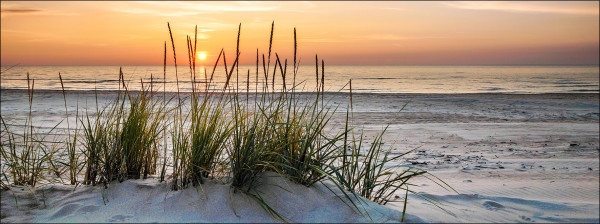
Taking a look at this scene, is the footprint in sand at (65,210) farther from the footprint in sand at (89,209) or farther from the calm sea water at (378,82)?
the calm sea water at (378,82)

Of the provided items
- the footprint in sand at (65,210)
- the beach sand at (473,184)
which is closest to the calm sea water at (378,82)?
the beach sand at (473,184)

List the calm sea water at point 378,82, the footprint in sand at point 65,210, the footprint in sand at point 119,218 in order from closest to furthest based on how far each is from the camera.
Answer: the footprint in sand at point 119,218 → the footprint in sand at point 65,210 → the calm sea water at point 378,82

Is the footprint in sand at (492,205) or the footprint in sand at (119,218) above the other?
the footprint in sand at (119,218)

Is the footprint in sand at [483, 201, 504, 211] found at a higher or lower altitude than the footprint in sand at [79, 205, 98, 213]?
lower

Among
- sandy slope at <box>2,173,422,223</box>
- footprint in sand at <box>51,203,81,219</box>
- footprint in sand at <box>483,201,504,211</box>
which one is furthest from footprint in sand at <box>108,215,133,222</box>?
footprint in sand at <box>483,201,504,211</box>

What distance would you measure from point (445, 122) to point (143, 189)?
823cm

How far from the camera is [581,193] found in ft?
12.6

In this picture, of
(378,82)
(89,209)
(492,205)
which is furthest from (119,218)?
(378,82)

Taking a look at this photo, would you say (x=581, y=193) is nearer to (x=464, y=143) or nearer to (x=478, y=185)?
(x=478, y=185)

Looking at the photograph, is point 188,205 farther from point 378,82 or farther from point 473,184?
point 378,82

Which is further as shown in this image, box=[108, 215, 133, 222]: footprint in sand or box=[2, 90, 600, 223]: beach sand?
box=[2, 90, 600, 223]: beach sand

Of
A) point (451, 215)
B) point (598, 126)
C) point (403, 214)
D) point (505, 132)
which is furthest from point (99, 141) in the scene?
point (598, 126)

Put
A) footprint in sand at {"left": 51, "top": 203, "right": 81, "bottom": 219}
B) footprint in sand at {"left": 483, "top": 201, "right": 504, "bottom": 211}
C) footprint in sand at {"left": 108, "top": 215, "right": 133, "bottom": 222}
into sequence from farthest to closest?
footprint in sand at {"left": 483, "top": 201, "right": 504, "bottom": 211} → footprint in sand at {"left": 51, "top": 203, "right": 81, "bottom": 219} → footprint in sand at {"left": 108, "top": 215, "right": 133, "bottom": 222}

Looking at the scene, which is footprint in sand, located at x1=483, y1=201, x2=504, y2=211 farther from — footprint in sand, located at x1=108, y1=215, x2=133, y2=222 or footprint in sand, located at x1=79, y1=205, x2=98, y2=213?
footprint in sand, located at x1=79, y1=205, x2=98, y2=213
